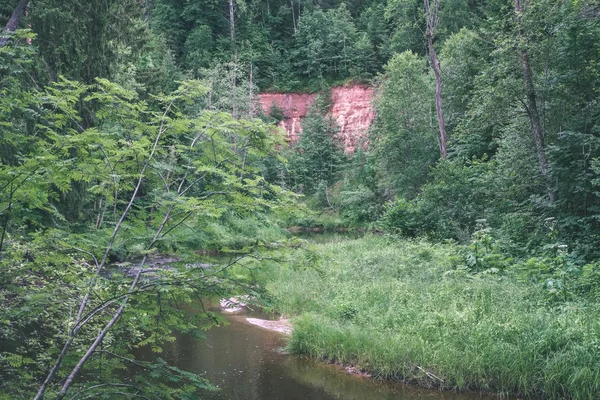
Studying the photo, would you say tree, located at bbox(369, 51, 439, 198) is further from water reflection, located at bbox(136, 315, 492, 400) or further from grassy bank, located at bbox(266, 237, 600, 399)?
water reflection, located at bbox(136, 315, 492, 400)

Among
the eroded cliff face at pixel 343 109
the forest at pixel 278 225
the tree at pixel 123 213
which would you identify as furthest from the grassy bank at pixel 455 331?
the eroded cliff face at pixel 343 109

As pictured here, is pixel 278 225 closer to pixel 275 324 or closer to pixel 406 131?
pixel 275 324

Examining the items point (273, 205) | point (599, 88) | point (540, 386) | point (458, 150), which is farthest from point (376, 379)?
point (458, 150)

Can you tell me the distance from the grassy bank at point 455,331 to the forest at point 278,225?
1.6 inches

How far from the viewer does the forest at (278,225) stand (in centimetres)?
414

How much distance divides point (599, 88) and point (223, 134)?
1067 cm

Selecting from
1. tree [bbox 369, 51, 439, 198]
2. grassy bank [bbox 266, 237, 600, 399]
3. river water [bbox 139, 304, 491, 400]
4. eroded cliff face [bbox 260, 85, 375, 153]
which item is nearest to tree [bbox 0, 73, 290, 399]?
grassy bank [bbox 266, 237, 600, 399]

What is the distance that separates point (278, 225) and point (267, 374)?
121 inches

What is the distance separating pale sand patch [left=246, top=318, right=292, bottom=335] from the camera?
11.1m

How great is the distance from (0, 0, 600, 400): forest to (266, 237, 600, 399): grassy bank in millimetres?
40

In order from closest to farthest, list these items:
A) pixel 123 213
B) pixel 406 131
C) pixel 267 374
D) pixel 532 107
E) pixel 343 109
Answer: pixel 123 213
pixel 267 374
pixel 532 107
pixel 406 131
pixel 343 109

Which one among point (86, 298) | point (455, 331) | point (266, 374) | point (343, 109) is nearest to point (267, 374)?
point (266, 374)

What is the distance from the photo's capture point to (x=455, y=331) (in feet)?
27.0

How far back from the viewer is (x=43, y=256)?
13.1 feet
